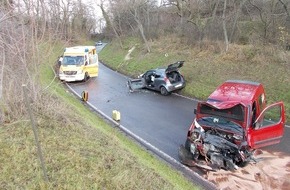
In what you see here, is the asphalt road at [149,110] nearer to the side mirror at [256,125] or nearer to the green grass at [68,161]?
the green grass at [68,161]

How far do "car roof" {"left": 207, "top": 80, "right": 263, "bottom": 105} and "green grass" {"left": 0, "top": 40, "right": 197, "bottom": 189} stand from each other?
3.05m

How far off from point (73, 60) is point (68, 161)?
728 inches

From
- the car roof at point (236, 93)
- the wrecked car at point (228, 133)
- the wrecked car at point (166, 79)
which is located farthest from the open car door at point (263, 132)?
the wrecked car at point (166, 79)

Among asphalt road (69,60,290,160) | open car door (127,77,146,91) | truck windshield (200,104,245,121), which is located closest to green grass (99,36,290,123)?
asphalt road (69,60,290,160)

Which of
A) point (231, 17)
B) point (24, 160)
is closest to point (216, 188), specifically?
point (24, 160)

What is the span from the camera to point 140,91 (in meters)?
19.7

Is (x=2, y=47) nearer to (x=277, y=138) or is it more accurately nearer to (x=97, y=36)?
(x=277, y=138)

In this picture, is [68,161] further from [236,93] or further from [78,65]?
[78,65]

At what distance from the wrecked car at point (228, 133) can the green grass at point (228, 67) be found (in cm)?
473

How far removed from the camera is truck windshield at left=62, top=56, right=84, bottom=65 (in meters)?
23.9

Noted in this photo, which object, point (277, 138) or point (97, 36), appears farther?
point (97, 36)

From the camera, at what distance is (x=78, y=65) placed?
23.6m

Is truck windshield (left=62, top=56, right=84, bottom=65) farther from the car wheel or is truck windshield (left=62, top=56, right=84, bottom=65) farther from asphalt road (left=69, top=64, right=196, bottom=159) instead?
the car wheel

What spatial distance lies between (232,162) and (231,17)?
18.2m
